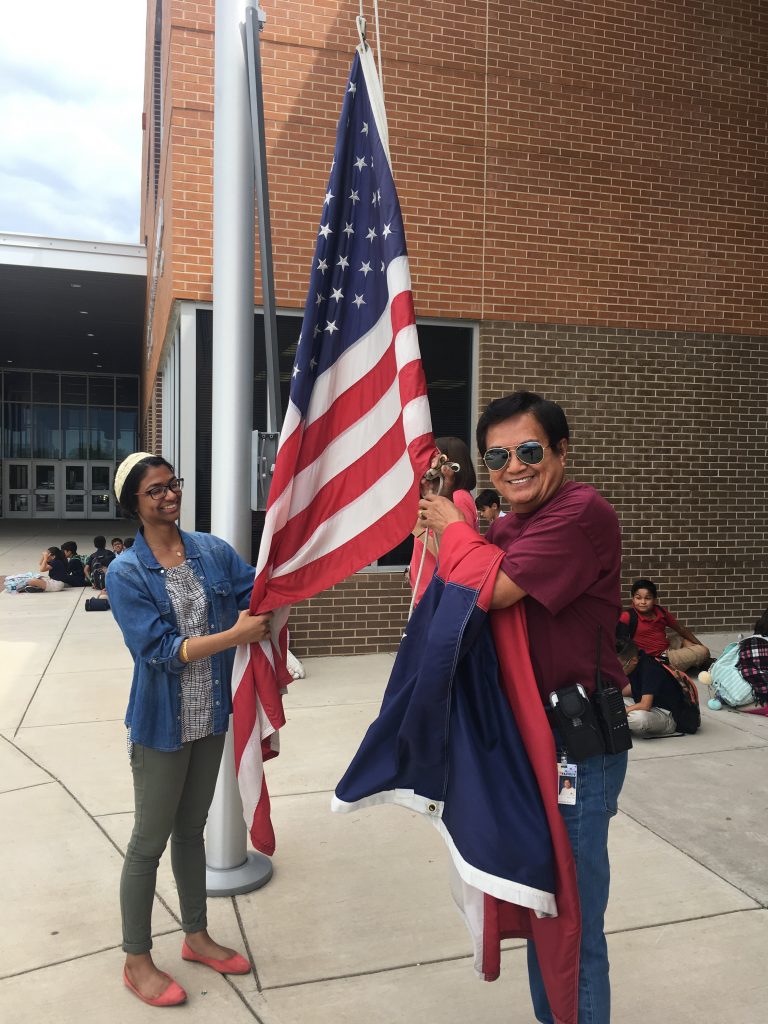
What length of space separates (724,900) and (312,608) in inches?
205

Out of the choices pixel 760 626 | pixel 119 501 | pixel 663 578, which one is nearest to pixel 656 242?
pixel 663 578

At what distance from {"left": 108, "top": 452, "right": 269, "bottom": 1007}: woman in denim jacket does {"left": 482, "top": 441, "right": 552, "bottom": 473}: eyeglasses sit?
4.10ft

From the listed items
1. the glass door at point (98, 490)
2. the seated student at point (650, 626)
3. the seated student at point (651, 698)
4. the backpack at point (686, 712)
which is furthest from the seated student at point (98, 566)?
the glass door at point (98, 490)

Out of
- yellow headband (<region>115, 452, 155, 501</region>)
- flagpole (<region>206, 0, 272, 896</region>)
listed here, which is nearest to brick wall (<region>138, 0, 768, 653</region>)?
flagpole (<region>206, 0, 272, 896</region>)

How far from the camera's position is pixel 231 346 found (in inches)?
154

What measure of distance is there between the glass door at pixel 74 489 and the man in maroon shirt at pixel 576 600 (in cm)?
3670

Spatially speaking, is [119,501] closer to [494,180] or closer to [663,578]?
[494,180]

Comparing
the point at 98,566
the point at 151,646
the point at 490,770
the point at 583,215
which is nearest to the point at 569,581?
the point at 490,770

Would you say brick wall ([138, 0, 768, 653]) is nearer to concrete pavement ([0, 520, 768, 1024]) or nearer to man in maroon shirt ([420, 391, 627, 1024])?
concrete pavement ([0, 520, 768, 1024])

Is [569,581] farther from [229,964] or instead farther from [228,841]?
[228,841]

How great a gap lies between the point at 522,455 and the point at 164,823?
1.90 m

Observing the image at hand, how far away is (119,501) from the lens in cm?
309

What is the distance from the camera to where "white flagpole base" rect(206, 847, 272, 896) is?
152 inches

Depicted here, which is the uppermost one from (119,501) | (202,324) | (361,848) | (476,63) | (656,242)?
(476,63)
